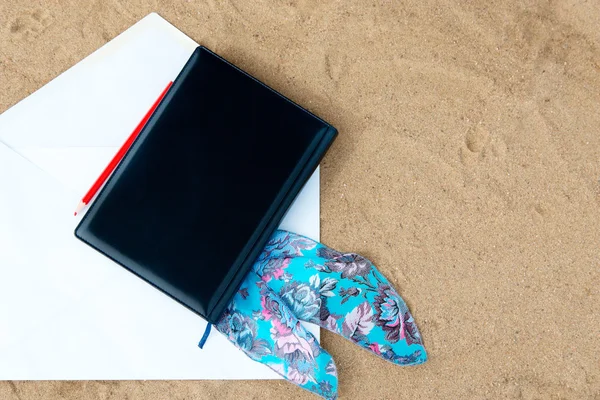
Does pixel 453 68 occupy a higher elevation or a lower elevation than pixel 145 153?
higher

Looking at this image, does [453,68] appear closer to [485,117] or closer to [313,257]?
[485,117]

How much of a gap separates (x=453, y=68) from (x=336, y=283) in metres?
0.39

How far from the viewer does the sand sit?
2.48 feet

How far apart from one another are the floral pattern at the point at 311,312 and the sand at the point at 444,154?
0.03 meters

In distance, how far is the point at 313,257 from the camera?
2.48 ft

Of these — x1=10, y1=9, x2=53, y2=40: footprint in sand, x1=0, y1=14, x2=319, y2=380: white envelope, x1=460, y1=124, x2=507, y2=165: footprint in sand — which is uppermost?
x1=460, y1=124, x2=507, y2=165: footprint in sand

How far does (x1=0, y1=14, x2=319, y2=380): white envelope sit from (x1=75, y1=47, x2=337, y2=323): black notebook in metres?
0.08

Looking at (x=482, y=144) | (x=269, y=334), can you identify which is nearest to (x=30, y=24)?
(x=269, y=334)

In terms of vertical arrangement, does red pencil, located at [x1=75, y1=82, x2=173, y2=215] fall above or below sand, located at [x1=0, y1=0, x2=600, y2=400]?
below

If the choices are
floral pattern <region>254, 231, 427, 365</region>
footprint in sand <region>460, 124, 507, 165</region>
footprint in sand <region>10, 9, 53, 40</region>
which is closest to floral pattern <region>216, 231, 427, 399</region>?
floral pattern <region>254, 231, 427, 365</region>

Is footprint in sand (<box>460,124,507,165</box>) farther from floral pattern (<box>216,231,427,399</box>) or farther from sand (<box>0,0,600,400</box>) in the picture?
floral pattern (<box>216,231,427,399</box>)

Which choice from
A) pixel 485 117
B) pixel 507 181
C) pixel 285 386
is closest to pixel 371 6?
pixel 485 117

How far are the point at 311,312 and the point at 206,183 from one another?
260mm

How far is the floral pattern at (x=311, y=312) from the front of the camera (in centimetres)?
74
